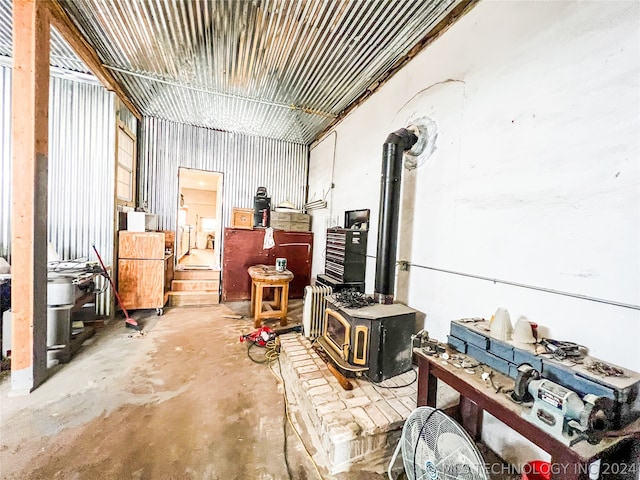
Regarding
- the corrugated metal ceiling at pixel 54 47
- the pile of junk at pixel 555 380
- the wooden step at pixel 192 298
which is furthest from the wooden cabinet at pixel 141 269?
the pile of junk at pixel 555 380

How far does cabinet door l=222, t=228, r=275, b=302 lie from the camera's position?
214 inches

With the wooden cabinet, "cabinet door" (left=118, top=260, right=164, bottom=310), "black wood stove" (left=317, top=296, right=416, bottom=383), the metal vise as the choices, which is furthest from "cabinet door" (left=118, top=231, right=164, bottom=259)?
the metal vise

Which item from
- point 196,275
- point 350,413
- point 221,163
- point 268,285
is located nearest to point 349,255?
point 268,285

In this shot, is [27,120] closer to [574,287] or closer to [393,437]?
[393,437]

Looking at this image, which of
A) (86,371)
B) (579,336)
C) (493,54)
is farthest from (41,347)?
(493,54)

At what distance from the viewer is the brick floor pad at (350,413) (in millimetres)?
1770

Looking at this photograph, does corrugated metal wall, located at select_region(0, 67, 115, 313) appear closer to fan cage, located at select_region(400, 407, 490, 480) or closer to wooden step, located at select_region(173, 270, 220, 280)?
wooden step, located at select_region(173, 270, 220, 280)

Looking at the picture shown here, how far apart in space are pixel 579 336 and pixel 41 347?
440 cm

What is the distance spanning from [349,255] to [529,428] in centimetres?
259

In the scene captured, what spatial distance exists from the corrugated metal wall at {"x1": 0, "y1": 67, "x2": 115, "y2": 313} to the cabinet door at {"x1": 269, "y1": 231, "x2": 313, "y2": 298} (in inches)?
114

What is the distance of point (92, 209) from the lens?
157 inches

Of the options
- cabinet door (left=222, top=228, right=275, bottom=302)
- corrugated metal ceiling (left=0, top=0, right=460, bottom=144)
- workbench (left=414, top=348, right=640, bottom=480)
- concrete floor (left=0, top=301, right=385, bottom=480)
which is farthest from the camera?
cabinet door (left=222, top=228, right=275, bottom=302)

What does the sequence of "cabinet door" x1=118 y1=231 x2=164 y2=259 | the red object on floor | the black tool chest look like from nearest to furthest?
the red object on floor → the black tool chest → "cabinet door" x1=118 y1=231 x2=164 y2=259

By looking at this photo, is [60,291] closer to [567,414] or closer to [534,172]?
[567,414]
